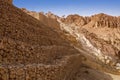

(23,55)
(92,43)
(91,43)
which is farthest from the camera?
(92,43)

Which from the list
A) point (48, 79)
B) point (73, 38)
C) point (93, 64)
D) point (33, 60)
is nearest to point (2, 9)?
point (33, 60)

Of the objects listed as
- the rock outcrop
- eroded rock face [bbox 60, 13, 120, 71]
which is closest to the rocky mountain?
eroded rock face [bbox 60, 13, 120, 71]

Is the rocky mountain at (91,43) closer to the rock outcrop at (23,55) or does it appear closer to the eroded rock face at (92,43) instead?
the eroded rock face at (92,43)

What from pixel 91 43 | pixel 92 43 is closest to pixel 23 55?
pixel 91 43

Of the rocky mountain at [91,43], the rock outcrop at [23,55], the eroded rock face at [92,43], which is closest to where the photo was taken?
the rock outcrop at [23,55]

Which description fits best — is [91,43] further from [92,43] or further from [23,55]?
[23,55]

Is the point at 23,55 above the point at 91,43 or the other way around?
above

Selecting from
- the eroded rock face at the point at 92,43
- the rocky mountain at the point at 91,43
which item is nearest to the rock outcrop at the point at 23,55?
the rocky mountain at the point at 91,43

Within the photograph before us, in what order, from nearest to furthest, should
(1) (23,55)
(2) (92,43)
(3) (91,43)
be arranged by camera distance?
(1) (23,55) → (3) (91,43) → (2) (92,43)

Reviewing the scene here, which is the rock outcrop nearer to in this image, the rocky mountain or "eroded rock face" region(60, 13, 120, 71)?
the rocky mountain

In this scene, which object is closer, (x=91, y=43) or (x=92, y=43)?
(x=91, y=43)

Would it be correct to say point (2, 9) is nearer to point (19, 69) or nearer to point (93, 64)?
point (19, 69)
